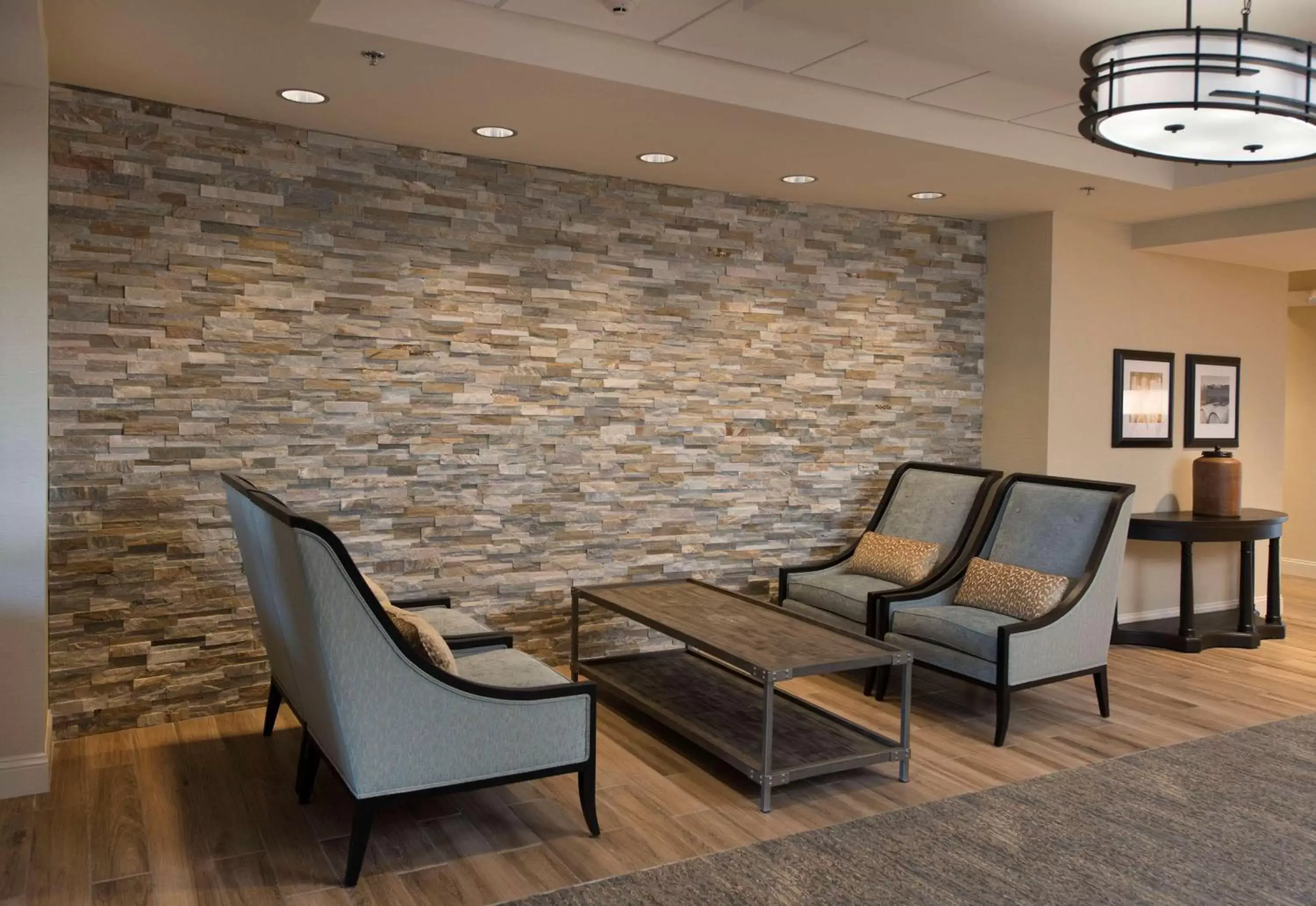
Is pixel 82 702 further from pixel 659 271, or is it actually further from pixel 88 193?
pixel 659 271

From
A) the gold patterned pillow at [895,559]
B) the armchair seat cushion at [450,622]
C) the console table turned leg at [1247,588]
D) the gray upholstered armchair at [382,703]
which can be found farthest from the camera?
the console table turned leg at [1247,588]

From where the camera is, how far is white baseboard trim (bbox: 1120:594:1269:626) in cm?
599

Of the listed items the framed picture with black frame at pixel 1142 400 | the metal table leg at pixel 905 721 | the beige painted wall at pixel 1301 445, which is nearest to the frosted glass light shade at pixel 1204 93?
the metal table leg at pixel 905 721

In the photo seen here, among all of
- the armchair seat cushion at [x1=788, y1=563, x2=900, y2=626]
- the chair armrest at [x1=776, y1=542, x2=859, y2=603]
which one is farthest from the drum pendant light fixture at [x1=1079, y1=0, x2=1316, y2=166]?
the chair armrest at [x1=776, y1=542, x2=859, y2=603]

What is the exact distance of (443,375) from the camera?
4547mm

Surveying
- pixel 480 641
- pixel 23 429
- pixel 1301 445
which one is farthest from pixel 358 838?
pixel 1301 445

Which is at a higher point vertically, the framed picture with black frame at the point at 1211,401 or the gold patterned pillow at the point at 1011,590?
the framed picture with black frame at the point at 1211,401

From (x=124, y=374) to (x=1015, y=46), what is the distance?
3360mm

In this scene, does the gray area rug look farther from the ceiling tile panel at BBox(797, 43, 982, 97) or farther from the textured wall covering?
the ceiling tile panel at BBox(797, 43, 982, 97)

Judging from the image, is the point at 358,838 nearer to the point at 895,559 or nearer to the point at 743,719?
the point at 743,719

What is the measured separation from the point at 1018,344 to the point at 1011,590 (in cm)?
192

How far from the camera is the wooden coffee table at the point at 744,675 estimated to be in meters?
3.44

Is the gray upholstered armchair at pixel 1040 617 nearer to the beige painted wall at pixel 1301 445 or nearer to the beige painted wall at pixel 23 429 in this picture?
the beige painted wall at pixel 23 429

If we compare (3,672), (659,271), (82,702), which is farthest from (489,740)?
(659,271)
